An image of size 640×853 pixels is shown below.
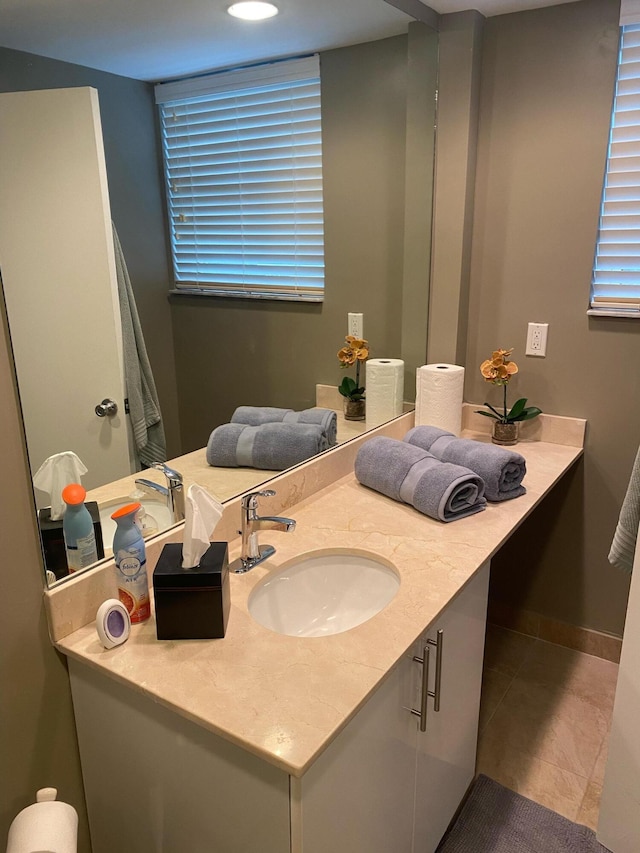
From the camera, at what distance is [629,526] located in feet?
5.01

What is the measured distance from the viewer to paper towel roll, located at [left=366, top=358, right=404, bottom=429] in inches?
83.8

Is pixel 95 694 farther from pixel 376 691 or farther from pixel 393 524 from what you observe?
pixel 393 524

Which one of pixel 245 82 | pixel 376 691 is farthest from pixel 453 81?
pixel 376 691

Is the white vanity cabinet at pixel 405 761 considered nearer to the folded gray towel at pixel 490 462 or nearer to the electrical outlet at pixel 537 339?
the folded gray towel at pixel 490 462

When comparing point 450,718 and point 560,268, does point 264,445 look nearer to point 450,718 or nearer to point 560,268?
point 450,718

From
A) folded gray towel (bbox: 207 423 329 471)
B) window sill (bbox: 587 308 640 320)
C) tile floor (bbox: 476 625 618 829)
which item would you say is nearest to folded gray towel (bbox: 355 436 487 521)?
folded gray towel (bbox: 207 423 329 471)

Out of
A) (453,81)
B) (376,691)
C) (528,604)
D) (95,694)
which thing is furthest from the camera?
(528,604)

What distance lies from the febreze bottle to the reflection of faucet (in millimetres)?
211

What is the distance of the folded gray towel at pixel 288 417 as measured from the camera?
1.68 m

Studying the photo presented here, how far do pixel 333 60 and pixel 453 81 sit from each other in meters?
0.52

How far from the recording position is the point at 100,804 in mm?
1305

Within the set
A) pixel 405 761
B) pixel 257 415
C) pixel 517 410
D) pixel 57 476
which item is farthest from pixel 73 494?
pixel 517 410

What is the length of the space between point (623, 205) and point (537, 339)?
0.49 metres

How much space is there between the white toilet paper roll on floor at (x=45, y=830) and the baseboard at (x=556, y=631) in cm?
198
